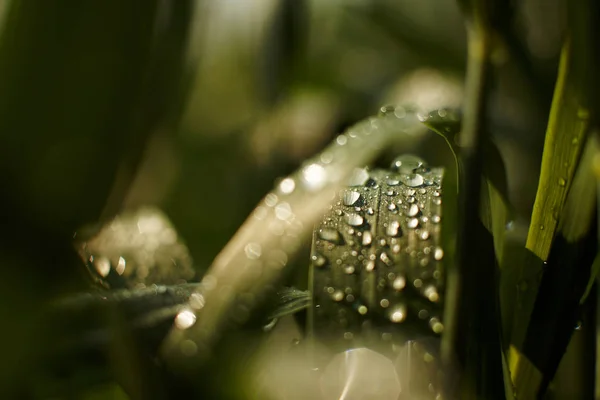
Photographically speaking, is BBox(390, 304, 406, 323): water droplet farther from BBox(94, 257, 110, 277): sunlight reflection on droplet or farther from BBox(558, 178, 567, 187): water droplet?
BBox(94, 257, 110, 277): sunlight reflection on droplet

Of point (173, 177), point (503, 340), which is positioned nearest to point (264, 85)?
point (173, 177)

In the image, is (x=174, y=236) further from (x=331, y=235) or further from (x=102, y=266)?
(x=331, y=235)

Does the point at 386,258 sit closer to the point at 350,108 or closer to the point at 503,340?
the point at 503,340

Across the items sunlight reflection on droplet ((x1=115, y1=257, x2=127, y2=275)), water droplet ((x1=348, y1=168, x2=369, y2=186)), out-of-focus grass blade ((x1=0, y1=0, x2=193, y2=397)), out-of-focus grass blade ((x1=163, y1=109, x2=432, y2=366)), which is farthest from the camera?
sunlight reflection on droplet ((x1=115, y1=257, x2=127, y2=275))

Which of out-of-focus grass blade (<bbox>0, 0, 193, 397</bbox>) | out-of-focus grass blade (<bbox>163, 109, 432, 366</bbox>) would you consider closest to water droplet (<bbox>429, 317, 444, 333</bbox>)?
out-of-focus grass blade (<bbox>163, 109, 432, 366</bbox>)

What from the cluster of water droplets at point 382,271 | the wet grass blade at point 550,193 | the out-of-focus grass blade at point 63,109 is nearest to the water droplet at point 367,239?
the cluster of water droplets at point 382,271

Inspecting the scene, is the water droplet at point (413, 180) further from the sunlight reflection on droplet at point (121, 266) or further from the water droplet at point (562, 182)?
the sunlight reflection on droplet at point (121, 266)

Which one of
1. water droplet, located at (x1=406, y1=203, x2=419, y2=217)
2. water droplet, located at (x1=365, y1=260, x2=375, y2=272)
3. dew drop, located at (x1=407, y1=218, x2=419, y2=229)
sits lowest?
water droplet, located at (x1=365, y1=260, x2=375, y2=272)
